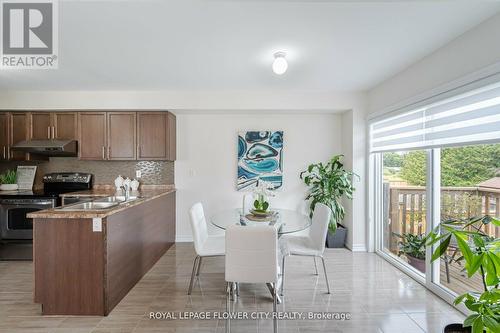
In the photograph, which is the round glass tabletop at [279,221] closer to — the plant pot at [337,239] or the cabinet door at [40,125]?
the plant pot at [337,239]

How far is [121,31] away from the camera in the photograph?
2064mm

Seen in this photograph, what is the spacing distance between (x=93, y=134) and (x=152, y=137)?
906 millimetres

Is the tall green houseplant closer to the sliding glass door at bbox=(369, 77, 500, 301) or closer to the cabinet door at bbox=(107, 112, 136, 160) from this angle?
the sliding glass door at bbox=(369, 77, 500, 301)

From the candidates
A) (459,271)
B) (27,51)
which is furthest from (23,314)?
(459,271)

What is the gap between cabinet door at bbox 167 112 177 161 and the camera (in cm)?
382

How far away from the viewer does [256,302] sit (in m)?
2.35

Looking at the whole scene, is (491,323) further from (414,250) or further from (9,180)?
(9,180)

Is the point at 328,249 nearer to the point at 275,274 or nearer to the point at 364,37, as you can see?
the point at 275,274

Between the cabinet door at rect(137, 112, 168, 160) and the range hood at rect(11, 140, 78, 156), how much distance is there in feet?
3.17

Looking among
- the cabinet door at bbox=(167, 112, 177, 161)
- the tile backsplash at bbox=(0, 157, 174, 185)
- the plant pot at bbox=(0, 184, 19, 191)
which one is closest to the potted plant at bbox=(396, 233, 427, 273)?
the cabinet door at bbox=(167, 112, 177, 161)

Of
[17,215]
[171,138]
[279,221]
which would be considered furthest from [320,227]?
[17,215]

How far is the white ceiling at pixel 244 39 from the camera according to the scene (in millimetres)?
1772

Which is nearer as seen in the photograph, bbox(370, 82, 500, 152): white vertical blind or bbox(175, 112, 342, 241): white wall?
bbox(370, 82, 500, 152): white vertical blind

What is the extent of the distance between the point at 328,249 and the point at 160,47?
3.56 m
